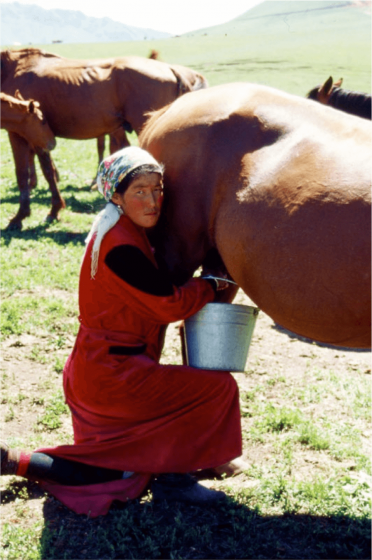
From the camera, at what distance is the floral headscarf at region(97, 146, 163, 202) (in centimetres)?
269

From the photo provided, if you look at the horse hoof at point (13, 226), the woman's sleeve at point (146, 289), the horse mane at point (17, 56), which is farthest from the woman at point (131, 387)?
the horse mane at point (17, 56)

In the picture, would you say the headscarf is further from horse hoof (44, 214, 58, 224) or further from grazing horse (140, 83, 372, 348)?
horse hoof (44, 214, 58, 224)

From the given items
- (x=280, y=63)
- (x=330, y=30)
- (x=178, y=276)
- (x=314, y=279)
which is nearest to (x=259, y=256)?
(x=314, y=279)

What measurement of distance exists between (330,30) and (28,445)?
40266mm

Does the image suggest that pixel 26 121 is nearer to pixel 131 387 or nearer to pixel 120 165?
pixel 120 165

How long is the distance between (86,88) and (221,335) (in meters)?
6.19

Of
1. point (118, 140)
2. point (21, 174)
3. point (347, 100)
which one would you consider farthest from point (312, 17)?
point (347, 100)

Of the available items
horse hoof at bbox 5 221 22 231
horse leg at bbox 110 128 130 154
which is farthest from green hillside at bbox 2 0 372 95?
horse hoof at bbox 5 221 22 231

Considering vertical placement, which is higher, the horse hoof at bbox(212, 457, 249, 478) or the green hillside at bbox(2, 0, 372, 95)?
the green hillside at bbox(2, 0, 372, 95)

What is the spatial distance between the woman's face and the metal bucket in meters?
0.53

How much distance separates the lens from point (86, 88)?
8.02 meters

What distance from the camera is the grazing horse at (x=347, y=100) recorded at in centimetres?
449

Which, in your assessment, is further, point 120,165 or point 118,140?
point 118,140

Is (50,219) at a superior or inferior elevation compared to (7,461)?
inferior
